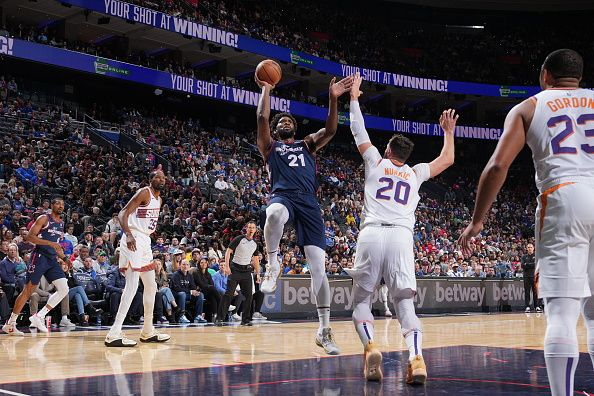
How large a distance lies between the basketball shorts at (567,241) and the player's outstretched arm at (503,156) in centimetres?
27

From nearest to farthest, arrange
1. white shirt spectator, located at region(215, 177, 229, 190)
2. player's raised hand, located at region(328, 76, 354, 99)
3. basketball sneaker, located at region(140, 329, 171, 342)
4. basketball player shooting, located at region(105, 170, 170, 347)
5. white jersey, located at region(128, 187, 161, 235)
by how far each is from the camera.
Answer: player's raised hand, located at region(328, 76, 354, 99)
basketball player shooting, located at region(105, 170, 170, 347)
white jersey, located at region(128, 187, 161, 235)
basketball sneaker, located at region(140, 329, 171, 342)
white shirt spectator, located at region(215, 177, 229, 190)

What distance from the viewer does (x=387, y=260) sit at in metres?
5.59

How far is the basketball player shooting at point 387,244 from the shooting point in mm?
A: 5547

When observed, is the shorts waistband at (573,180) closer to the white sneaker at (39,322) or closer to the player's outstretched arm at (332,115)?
the player's outstretched arm at (332,115)

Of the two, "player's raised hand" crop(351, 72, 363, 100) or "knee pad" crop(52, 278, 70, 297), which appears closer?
"player's raised hand" crop(351, 72, 363, 100)

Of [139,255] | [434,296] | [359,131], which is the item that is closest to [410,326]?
[359,131]

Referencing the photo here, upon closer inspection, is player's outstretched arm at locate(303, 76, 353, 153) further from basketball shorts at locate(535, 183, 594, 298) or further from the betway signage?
the betway signage

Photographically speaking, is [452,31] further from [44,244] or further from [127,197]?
[44,244]

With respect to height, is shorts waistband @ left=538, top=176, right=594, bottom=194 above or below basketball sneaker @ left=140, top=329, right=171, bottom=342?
above

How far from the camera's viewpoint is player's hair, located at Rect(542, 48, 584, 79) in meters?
3.69

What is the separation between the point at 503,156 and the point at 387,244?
2.18m

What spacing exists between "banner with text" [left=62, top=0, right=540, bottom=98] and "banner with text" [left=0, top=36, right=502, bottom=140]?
1.67 m

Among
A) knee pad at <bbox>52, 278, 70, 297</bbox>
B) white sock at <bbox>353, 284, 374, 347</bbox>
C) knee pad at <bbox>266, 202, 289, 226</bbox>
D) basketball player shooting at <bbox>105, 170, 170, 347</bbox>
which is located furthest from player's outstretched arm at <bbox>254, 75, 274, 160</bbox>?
knee pad at <bbox>52, 278, 70, 297</bbox>

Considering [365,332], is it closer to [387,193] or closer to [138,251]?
[387,193]
